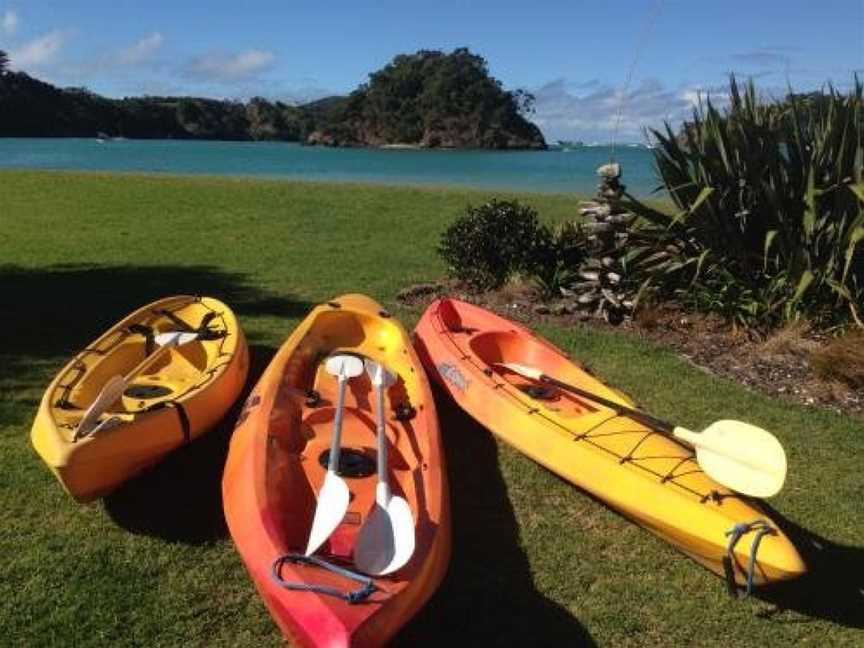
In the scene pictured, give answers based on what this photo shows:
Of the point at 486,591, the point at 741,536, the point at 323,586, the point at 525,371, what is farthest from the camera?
the point at 525,371

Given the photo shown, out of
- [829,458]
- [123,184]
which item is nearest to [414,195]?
[123,184]

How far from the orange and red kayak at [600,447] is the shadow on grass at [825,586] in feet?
0.94

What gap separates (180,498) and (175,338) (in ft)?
5.43

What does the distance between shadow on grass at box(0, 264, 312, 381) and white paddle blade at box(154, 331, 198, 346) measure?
1313mm

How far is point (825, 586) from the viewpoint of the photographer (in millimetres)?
4273

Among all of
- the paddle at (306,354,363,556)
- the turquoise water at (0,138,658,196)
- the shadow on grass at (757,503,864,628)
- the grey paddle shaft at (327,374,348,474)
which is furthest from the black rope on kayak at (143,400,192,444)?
the turquoise water at (0,138,658,196)

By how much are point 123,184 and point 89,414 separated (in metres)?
16.2

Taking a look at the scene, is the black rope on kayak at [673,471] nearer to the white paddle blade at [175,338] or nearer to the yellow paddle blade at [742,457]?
the yellow paddle blade at [742,457]

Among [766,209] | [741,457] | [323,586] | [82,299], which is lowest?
[82,299]

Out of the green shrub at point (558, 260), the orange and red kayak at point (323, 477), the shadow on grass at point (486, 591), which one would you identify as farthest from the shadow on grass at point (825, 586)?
the green shrub at point (558, 260)

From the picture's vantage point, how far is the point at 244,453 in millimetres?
4363

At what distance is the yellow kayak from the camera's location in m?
4.25

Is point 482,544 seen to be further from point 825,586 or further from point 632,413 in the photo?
point 825,586

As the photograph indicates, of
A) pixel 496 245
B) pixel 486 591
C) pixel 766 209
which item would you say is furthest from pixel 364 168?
pixel 486 591
